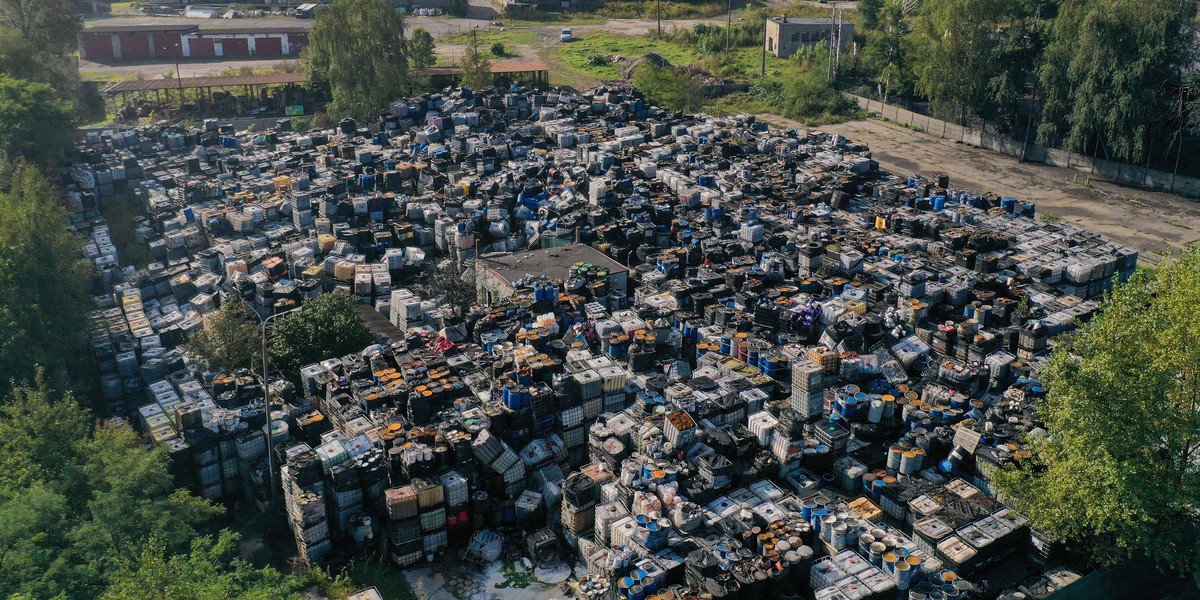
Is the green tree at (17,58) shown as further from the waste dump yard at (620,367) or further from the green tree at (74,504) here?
the green tree at (74,504)

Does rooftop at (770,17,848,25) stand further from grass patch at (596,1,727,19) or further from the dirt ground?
the dirt ground

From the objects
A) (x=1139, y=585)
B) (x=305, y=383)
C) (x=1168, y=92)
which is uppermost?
(x=1168, y=92)

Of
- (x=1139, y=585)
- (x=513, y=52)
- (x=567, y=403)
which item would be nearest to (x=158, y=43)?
(x=513, y=52)

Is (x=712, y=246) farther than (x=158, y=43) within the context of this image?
No

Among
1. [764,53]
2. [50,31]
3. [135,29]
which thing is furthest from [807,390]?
[135,29]

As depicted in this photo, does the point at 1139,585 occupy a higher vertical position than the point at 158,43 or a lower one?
lower

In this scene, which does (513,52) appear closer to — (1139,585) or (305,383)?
(305,383)
